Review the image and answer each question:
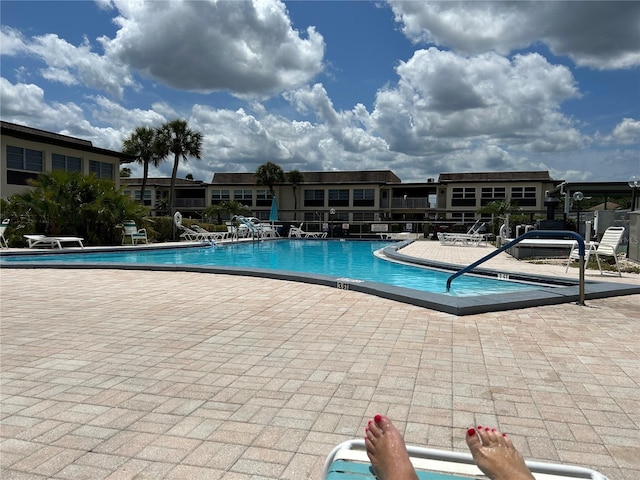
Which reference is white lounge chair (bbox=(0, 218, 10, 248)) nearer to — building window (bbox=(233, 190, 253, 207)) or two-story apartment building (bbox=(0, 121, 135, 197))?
two-story apartment building (bbox=(0, 121, 135, 197))

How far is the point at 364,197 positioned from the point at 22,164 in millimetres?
27361

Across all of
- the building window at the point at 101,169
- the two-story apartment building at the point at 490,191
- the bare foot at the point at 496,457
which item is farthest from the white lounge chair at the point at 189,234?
the two-story apartment building at the point at 490,191

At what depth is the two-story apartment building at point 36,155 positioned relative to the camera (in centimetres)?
2258

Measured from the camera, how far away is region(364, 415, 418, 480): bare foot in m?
1.64

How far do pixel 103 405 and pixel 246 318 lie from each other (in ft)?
8.33

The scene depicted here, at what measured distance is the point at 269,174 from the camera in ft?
141

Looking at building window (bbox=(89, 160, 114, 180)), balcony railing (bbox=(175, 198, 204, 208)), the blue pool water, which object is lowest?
the blue pool water

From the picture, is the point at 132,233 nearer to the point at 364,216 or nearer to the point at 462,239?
the point at 462,239

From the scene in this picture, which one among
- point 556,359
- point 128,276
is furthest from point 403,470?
point 128,276

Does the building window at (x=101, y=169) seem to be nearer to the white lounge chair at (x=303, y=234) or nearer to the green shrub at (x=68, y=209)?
the green shrub at (x=68, y=209)

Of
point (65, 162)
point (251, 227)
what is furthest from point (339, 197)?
point (65, 162)

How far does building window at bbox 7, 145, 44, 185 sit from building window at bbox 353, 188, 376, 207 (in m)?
26.0

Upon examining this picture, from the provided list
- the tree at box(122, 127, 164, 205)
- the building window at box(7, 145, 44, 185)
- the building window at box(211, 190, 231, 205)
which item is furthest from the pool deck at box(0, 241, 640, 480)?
the building window at box(211, 190, 231, 205)

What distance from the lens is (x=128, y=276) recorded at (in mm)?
9406
